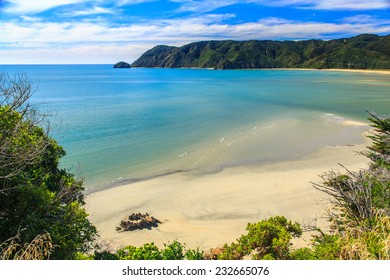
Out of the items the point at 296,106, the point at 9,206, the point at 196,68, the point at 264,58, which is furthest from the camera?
the point at 196,68

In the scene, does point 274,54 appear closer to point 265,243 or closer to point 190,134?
point 190,134

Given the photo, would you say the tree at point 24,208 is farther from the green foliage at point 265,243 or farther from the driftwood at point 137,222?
the driftwood at point 137,222

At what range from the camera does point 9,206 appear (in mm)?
5457

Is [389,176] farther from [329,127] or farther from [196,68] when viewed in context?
[196,68]

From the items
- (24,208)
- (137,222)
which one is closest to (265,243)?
(24,208)

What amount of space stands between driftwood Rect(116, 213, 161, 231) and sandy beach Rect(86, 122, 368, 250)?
0.28 meters

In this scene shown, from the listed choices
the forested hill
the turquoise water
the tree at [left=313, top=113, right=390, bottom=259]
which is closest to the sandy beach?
the turquoise water

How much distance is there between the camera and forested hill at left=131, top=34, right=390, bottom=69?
123 m

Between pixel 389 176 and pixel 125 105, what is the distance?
39485 millimetres

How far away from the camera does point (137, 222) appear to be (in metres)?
11.1

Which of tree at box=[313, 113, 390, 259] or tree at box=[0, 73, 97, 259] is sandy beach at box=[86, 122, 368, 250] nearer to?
tree at box=[313, 113, 390, 259]

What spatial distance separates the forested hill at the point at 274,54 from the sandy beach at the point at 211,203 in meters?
120

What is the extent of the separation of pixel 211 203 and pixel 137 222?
3.29 m

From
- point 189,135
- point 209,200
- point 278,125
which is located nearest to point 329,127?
point 278,125
